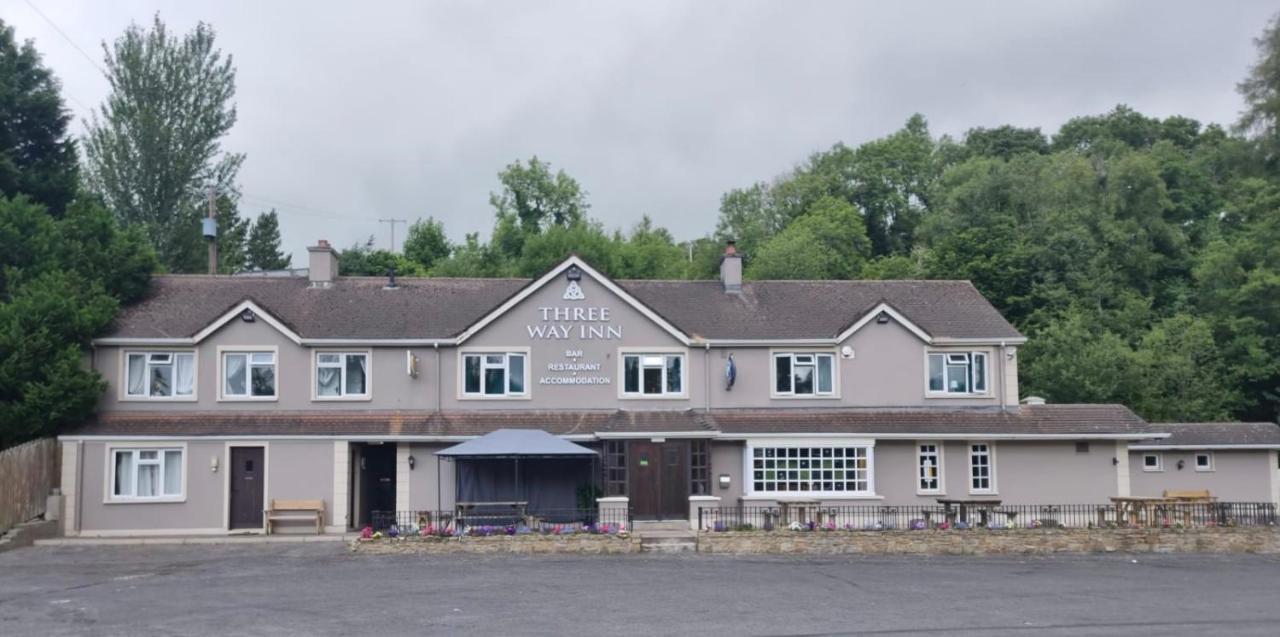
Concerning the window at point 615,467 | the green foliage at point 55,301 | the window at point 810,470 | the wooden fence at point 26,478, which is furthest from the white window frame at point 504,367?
the wooden fence at point 26,478

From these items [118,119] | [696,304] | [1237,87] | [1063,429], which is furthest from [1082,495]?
[118,119]

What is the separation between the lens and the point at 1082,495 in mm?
32000

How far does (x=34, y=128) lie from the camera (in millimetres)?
43406

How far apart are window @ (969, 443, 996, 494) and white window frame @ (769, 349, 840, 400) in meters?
3.88

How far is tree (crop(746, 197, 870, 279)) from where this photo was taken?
2314 inches

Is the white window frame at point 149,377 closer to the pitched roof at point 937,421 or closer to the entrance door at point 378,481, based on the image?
the entrance door at point 378,481

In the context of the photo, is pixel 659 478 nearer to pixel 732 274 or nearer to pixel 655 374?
pixel 655 374

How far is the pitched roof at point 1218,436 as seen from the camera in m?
34.6

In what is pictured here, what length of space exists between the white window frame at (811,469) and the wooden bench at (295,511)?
35.2 feet

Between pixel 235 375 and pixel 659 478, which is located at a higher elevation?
pixel 235 375

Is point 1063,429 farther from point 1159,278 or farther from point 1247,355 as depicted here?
point 1159,278

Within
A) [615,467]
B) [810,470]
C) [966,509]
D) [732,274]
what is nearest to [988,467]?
[966,509]

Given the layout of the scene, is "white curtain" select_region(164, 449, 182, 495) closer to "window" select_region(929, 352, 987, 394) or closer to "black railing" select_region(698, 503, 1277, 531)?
"black railing" select_region(698, 503, 1277, 531)

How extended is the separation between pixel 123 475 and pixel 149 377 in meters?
2.78
